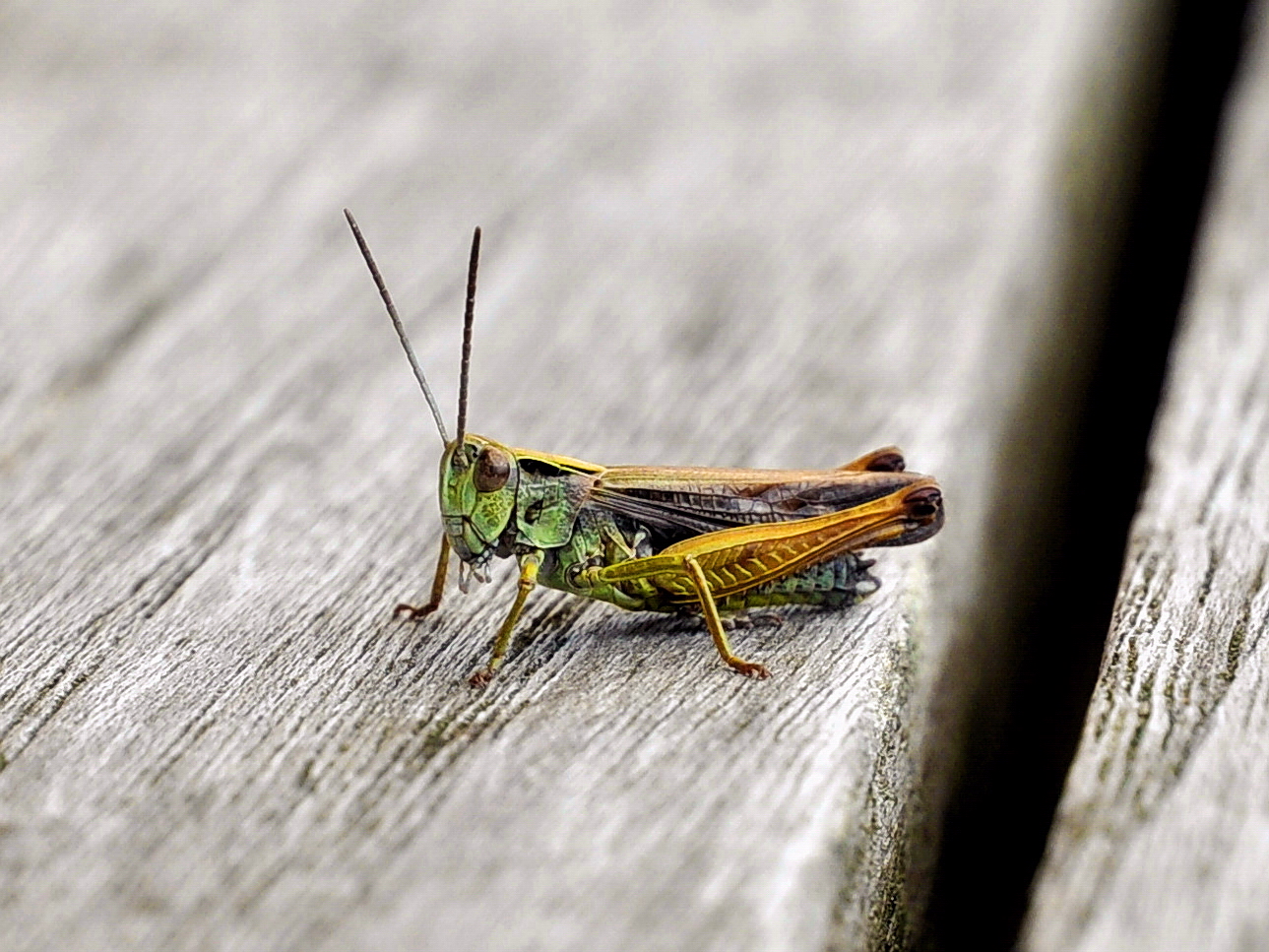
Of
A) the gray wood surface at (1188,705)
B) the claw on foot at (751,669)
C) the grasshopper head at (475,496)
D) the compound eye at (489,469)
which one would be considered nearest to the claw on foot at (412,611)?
the grasshopper head at (475,496)

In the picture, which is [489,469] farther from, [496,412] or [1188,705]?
[1188,705]

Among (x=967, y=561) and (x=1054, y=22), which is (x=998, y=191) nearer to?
(x=1054, y=22)

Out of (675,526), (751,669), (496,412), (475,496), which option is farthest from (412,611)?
(496,412)

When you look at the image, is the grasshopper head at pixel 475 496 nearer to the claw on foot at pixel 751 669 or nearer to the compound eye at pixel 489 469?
the compound eye at pixel 489 469

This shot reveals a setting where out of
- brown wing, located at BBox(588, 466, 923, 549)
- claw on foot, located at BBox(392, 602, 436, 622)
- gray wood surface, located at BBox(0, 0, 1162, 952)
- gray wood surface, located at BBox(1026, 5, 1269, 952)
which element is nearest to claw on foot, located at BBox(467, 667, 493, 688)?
gray wood surface, located at BBox(0, 0, 1162, 952)

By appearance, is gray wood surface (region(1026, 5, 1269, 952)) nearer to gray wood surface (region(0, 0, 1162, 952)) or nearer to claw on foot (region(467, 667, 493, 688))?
gray wood surface (region(0, 0, 1162, 952))

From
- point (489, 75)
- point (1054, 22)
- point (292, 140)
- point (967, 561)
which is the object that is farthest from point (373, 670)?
point (1054, 22)
